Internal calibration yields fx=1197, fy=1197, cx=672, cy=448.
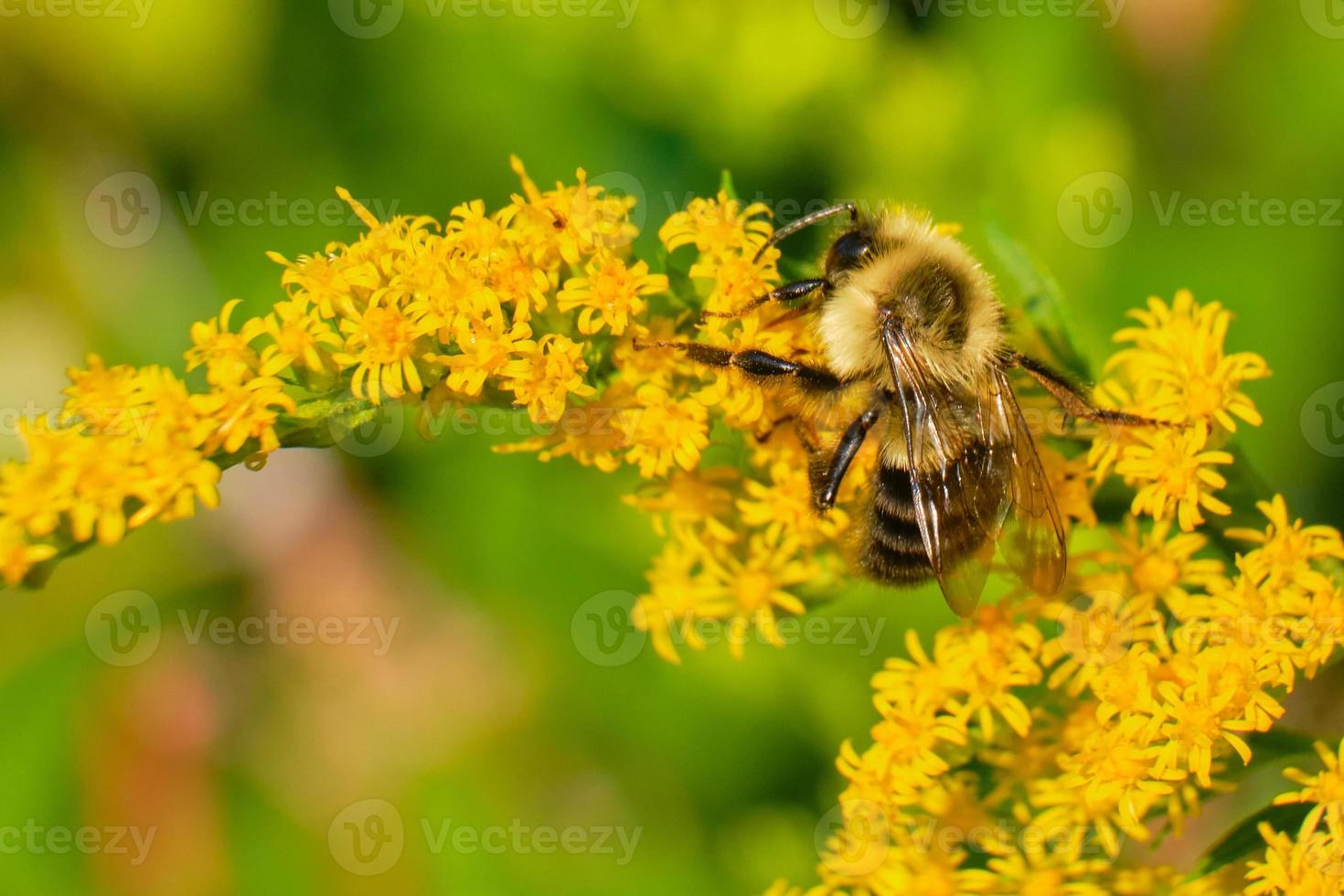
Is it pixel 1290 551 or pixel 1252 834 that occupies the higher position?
pixel 1290 551

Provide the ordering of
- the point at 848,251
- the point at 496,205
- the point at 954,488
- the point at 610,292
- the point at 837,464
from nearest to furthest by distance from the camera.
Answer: the point at 610,292 → the point at 954,488 → the point at 837,464 → the point at 848,251 → the point at 496,205

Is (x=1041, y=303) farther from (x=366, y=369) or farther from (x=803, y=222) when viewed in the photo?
→ (x=366, y=369)


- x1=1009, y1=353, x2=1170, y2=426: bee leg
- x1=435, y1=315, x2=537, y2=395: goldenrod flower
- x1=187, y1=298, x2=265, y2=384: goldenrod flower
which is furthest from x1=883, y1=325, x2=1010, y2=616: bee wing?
x1=187, y1=298, x2=265, y2=384: goldenrod flower

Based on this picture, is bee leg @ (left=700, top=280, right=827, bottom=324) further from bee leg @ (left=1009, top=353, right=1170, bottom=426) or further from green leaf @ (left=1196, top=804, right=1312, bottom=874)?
green leaf @ (left=1196, top=804, right=1312, bottom=874)

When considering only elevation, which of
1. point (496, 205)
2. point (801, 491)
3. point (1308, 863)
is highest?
point (496, 205)

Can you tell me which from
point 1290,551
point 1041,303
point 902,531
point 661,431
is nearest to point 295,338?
point 661,431

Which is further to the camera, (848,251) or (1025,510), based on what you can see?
(848,251)
